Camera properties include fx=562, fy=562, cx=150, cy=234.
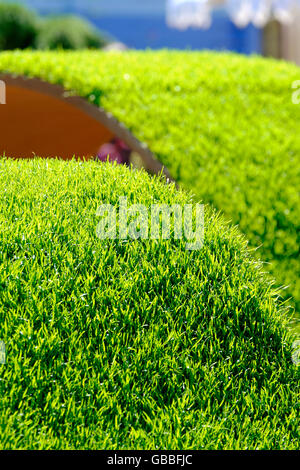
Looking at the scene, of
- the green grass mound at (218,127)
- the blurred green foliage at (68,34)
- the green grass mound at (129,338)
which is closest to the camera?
the green grass mound at (129,338)

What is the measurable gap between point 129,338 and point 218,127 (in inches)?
100

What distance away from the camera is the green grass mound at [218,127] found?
13.2 ft

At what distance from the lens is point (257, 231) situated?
4004 mm

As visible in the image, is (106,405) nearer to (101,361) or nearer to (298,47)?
(101,361)

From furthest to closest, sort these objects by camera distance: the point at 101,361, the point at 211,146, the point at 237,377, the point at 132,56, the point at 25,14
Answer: the point at 25,14 → the point at 132,56 → the point at 211,146 → the point at 237,377 → the point at 101,361

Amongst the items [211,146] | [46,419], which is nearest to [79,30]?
[211,146]

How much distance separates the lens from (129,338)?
7.82ft

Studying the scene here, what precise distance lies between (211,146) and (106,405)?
2597 mm

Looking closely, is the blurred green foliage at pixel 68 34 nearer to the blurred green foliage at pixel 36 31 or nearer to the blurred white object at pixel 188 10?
the blurred green foliage at pixel 36 31

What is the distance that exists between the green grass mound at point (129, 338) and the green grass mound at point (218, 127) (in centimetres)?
122

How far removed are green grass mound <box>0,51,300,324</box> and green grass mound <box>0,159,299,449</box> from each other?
4.00 feet

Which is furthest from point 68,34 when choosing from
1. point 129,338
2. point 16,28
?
point 129,338

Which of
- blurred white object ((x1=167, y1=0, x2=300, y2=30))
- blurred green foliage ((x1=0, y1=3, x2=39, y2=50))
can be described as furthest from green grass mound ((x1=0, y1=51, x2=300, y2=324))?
blurred green foliage ((x1=0, y1=3, x2=39, y2=50))

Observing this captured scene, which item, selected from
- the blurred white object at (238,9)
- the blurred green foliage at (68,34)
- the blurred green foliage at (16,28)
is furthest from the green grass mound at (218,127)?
the blurred green foliage at (16,28)
